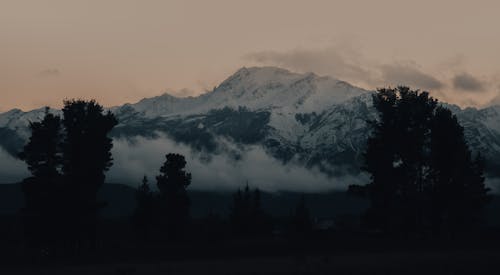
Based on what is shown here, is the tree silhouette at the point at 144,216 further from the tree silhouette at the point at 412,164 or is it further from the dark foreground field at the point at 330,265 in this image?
the dark foreground field at the point at 330,265

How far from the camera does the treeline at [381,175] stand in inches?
2753

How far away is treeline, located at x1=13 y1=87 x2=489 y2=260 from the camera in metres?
69.9

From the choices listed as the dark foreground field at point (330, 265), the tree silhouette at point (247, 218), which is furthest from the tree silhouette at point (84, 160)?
the tree silhouette at point (247, 218)

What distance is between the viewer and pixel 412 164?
69750mm

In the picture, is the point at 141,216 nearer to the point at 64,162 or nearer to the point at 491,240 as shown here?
the point at 64,162

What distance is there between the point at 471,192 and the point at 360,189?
12.7 m

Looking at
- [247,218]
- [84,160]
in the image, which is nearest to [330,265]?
[84,160]

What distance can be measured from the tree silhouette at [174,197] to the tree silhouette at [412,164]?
144ft

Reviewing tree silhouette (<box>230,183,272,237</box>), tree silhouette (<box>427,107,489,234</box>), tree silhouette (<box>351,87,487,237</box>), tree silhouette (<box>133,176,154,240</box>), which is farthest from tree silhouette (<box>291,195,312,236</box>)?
tree silhouette (<box>351,87,487,237</box>)

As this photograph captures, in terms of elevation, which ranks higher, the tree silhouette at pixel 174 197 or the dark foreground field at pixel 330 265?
the tree silhouette at pixel 174 197

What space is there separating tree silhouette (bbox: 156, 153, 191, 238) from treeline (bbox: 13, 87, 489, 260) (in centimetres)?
2539

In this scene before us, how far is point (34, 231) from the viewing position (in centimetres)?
7619

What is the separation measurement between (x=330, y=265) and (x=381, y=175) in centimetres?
2406

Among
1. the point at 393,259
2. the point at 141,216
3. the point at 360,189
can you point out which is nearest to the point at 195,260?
the point at 393,259
